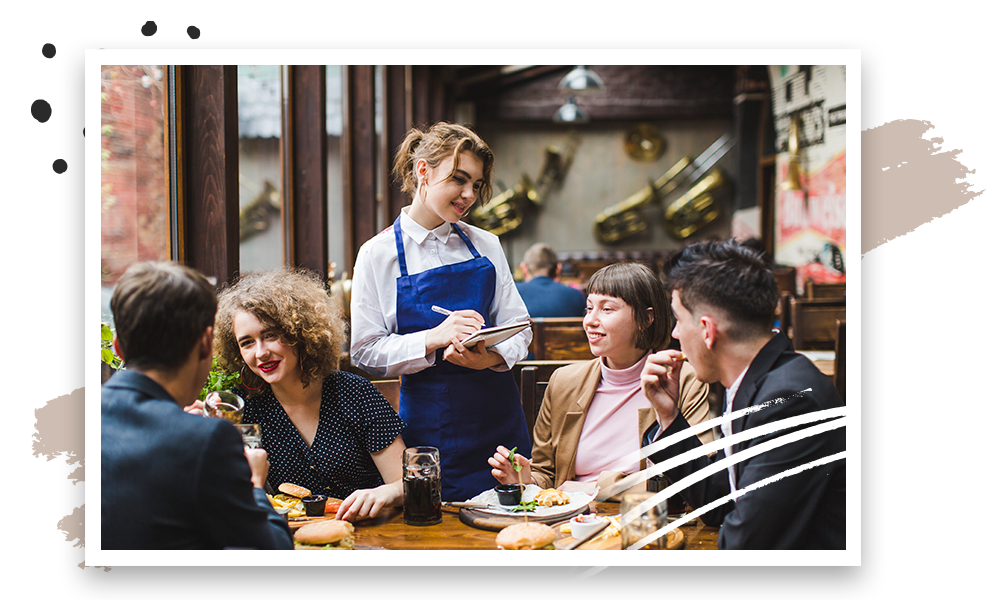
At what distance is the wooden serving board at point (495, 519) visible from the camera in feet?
5.25

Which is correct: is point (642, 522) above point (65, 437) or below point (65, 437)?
below

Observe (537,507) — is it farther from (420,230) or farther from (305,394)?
(420,230)

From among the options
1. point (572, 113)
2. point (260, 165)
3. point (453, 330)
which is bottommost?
point (453, 330)

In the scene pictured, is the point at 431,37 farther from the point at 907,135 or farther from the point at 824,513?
the point at 824,513

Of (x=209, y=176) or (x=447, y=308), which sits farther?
(x=209, y=176)

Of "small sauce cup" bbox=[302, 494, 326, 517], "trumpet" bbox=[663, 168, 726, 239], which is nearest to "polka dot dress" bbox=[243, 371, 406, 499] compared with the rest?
"small sauce cup" bbox=[302, 494, 326, 517]

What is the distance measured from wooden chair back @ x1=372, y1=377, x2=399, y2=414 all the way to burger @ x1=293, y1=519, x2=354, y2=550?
45 centimetres

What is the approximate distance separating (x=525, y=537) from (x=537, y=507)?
12 cm

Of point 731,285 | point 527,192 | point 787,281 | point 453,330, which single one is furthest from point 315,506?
point 527,192

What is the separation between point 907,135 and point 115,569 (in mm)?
2171

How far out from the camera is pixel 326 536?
1581 millimetres

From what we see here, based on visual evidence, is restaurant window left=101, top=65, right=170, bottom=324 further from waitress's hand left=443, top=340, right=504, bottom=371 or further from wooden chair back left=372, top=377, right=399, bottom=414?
waitress's hand left=443, top=340, right=504, bottom=371

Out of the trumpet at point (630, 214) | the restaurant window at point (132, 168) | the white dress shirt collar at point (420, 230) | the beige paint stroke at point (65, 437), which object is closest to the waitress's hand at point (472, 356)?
→ the white dress shirt collar at point (420, 230)

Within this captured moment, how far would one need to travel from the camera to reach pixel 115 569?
181 centimetres
